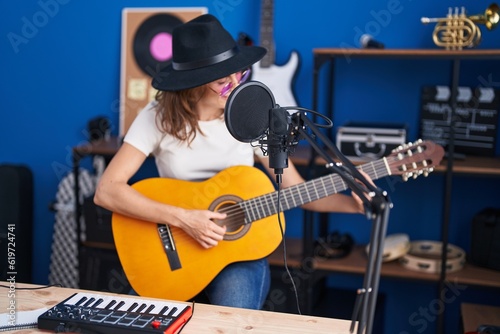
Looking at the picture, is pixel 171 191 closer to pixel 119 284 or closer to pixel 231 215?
pixel 231 215

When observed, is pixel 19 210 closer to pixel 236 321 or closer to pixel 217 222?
pixel 217 222

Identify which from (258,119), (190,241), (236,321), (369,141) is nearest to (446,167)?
(369,141)

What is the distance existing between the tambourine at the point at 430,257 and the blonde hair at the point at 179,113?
3.81 ft

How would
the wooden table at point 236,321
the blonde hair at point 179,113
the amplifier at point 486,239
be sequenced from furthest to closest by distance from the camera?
1. the amplifier at point 486,239
2. the blonde hair at point 179,113
3. the wooden table at point 236,321

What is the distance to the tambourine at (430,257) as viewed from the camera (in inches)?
109

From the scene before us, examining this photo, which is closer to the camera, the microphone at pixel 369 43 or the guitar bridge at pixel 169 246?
the guitar bridge at pixel 169 246

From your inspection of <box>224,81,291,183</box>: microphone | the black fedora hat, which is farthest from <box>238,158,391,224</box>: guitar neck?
<box>224,81,291,183</box>: microphone

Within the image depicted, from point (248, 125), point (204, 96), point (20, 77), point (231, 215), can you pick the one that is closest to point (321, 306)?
point (231, 215)

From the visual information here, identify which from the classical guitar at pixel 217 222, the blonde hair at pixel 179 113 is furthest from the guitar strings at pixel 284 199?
the blonde hair at pixel 179 113

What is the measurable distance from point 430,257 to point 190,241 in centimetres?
123

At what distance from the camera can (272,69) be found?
3.04 m

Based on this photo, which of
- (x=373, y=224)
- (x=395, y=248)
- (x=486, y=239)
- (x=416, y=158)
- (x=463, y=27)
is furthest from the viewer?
(x=395, y=248)

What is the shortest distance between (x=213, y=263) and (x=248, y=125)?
3.24 feet

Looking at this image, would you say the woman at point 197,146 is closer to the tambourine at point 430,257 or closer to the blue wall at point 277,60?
the tambourine at point 430,257
